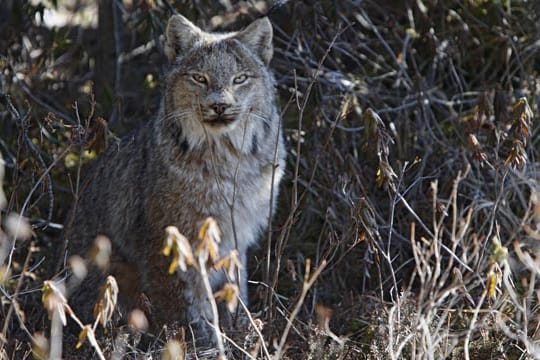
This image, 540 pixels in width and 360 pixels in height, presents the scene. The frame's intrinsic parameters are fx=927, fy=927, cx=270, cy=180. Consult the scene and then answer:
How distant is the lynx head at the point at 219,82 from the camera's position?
555cm

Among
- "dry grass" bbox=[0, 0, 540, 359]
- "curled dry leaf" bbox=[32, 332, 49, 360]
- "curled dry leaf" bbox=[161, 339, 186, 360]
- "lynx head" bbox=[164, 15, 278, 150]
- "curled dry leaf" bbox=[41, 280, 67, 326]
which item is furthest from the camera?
"dry grass" bbox=[0, 0, 540, 359]

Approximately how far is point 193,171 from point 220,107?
513 mm

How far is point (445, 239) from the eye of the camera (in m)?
6.64

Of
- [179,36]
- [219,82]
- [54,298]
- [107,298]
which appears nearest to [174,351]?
[107,298]

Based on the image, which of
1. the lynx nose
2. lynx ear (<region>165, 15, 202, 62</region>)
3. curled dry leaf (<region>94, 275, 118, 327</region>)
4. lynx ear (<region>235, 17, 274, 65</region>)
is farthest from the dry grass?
curled dry leaf (<region>94, 275, 118, 327</region>)

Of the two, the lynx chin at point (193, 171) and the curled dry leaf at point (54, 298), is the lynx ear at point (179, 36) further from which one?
the curled dry leaf at point (54, 298)

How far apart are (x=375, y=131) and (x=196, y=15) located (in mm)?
2764

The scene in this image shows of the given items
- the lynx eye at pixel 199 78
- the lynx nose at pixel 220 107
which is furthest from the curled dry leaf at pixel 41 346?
the lynx eye at pixel 199 78

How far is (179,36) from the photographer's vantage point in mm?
5922

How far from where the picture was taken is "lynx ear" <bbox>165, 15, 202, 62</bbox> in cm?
588

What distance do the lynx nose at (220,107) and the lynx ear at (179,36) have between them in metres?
0.64

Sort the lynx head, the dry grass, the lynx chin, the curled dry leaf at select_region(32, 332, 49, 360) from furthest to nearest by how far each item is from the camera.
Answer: the dry grass, the lynx chin, the lynx head, the curled dry leaf at select_region(32, 332, 49, 360)

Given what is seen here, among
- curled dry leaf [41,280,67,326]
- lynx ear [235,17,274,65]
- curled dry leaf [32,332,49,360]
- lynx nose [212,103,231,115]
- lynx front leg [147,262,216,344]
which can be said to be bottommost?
lynx front leg [147,262,216,344]

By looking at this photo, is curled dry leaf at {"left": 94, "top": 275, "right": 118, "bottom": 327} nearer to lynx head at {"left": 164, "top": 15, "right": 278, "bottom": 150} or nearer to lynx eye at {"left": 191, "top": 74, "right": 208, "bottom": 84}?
lynx head at {"left": 164, "top": 15, "right": 278, "bottom": 150}
